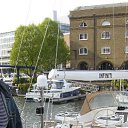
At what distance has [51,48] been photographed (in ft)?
189

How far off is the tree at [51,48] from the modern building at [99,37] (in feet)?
7.65

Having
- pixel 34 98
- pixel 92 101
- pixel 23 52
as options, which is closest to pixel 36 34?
pixel 23 52

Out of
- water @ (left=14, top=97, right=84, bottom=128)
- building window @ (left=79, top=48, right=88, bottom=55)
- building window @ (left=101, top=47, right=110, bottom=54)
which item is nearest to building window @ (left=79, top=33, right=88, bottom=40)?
building window @ (left=79, top=48, right=88, bottom=55)

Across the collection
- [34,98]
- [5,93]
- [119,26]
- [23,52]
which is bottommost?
[34,98]

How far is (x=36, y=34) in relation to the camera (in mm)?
56719

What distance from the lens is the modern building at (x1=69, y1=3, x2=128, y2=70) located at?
57.5m

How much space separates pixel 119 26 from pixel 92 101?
148 feet

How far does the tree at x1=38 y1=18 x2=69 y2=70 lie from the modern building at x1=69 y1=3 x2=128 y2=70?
2.33m

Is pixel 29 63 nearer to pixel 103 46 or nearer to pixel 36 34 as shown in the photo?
pixel 36 34

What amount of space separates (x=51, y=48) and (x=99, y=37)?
8335mm

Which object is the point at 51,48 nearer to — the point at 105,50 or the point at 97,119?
the point at 105,50

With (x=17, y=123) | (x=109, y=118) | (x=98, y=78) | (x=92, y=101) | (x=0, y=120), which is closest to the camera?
(x=0, y=120)

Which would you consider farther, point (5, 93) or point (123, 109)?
point (123, 109)

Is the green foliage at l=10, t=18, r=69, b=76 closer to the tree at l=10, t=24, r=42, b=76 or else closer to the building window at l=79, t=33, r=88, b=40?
the tree at l=10, t=24, r=42, b=76
